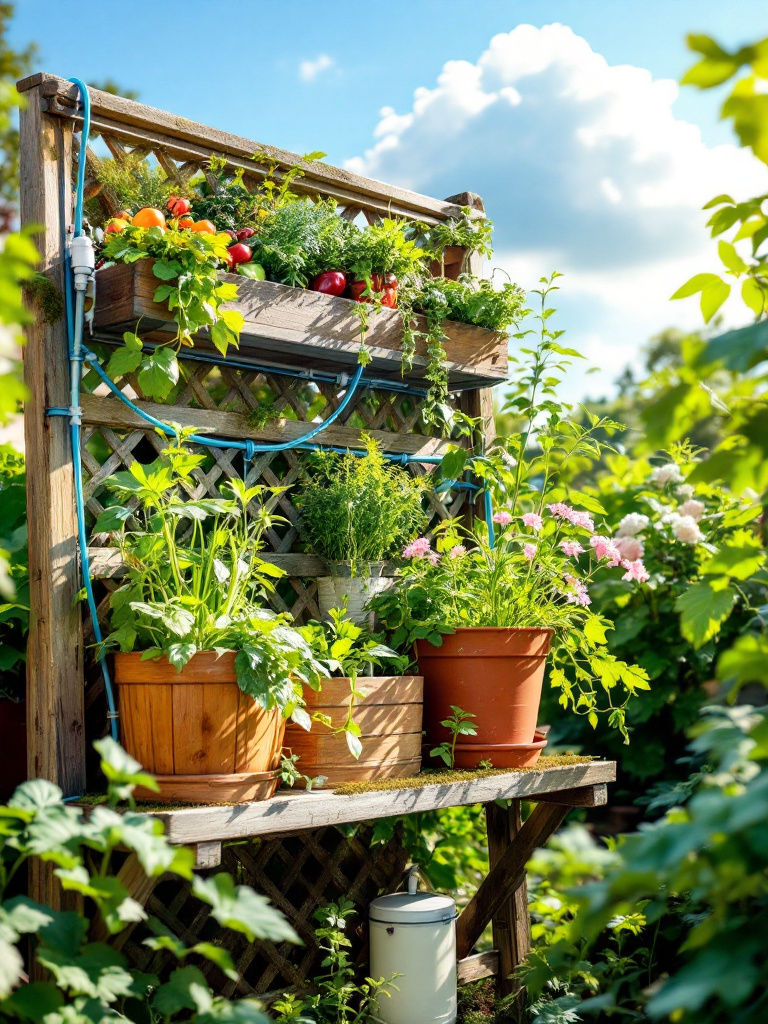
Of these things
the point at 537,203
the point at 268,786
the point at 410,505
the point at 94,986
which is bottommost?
the point at 94,986

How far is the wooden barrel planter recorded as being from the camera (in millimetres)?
2178

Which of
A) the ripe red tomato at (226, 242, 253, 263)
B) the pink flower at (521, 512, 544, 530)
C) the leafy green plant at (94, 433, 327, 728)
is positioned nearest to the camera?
the leafy green plant at (94, 433, 327, 728)

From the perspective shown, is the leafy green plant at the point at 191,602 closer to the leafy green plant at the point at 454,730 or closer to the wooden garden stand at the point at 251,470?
the wooden garden stand at the point at 251,470

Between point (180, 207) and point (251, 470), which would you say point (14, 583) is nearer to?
point (251, 470)

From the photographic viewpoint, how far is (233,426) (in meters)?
2.41

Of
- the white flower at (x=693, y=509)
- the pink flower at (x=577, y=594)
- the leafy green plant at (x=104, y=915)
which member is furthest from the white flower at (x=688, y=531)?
the leafy green plant at (x=104, y=915)

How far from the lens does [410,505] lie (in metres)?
2.52

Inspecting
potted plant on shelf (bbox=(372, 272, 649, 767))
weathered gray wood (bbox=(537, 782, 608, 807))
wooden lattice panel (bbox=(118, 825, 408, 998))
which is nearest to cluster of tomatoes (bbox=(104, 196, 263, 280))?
potted plant on shelf (bbox=(372, 272, 649, 767))

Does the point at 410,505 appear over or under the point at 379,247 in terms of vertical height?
under

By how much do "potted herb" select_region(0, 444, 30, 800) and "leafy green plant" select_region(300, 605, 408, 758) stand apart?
2.03 feet

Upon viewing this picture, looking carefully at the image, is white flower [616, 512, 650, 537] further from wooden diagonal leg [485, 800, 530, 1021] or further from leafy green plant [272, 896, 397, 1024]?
leafy green plant [272, 896, 397, 1024]

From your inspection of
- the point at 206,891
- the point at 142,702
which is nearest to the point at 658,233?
the point at 142,702

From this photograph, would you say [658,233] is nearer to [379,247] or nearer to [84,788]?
[379,247]

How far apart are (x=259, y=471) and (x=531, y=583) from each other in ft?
2.41
